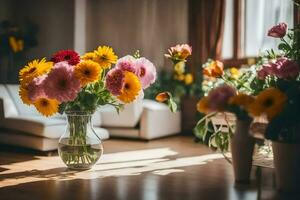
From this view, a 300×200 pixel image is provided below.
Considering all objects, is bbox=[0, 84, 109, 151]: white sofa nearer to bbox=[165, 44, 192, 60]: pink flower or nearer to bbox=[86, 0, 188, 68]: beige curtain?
bbox=[165, 44, 192, 60]: pink flower

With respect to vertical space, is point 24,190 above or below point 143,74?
below

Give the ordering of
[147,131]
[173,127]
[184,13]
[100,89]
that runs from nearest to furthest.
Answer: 1. [100,89]
2. [147,131]
3. [173,127]
4. [184,13]

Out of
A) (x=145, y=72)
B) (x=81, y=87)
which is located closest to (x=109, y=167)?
(x=81, y=87)

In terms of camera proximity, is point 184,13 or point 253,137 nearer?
point 253,137

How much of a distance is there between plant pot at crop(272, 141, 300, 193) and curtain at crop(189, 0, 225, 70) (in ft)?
12.8

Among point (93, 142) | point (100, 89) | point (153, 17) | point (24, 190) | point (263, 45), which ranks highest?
point (153, 17)

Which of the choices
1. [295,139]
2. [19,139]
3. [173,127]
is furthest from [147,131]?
[295,139]

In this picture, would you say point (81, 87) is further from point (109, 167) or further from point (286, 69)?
point (286, 69)

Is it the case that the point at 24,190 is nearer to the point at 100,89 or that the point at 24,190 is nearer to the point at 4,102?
the point at 100,89

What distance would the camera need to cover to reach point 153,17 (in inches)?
276

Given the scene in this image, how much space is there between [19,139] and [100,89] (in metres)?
1.73

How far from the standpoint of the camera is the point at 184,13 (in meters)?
6.81

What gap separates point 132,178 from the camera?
126 inches

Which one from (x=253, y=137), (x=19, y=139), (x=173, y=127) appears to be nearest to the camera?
(x=253, y=137)
